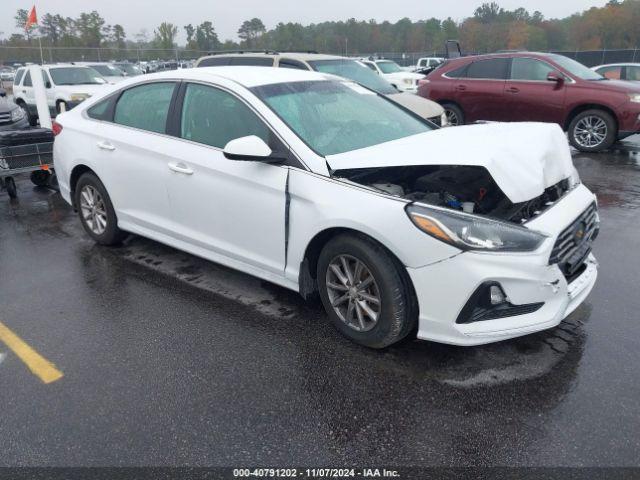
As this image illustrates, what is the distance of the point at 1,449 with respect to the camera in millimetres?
2635

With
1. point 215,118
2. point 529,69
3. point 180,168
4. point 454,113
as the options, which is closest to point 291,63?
point 454,113

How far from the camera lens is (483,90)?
421 inches

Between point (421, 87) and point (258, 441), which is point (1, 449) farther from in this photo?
point (421, 87)

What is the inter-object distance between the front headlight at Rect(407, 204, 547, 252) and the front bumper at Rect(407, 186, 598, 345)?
5 centimetres

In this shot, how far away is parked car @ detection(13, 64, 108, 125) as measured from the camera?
1403 centimetres

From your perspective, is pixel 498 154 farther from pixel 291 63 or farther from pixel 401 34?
pixel 401 34

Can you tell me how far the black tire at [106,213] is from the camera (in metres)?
5.05

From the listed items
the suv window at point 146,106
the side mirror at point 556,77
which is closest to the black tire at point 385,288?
the suv window at point 146,106

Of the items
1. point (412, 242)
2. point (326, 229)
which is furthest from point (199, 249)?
point (412, 242)

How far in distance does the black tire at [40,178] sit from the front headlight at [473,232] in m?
6.94

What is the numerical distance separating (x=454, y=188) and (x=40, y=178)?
22.6 feet

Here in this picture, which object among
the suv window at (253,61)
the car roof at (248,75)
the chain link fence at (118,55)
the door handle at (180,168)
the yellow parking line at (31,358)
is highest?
the chain link fence at (118,55)

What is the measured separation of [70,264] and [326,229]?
2.90 meters

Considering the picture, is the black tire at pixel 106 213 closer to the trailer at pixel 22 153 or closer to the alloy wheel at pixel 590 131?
the trailer at pixel 22 153
